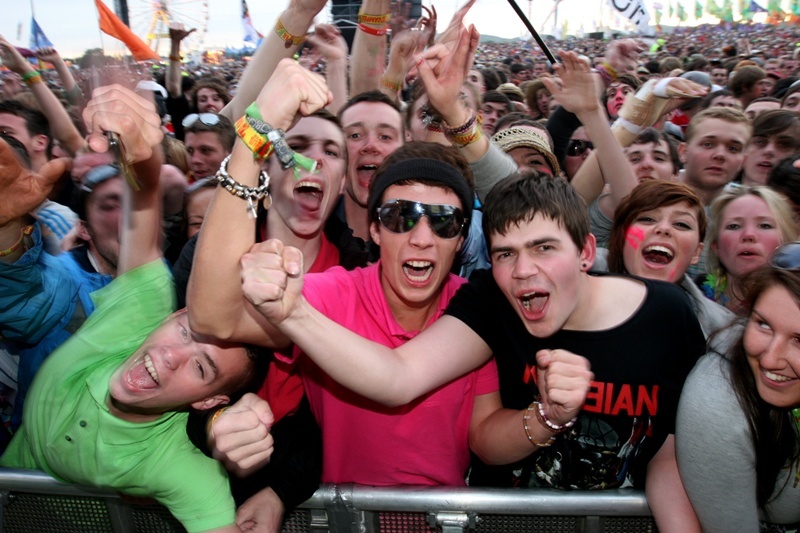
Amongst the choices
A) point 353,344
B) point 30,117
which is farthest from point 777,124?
point 30,117

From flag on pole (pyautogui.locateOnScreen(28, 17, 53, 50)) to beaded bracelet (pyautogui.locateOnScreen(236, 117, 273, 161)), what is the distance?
0.59 m

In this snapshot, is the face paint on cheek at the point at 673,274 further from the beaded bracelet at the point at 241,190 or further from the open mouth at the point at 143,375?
the open mouth at the point at 143,375

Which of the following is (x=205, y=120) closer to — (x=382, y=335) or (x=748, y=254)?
(x=382, y=335)

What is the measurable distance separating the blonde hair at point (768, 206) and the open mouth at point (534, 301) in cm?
134

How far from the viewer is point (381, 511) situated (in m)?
1.92

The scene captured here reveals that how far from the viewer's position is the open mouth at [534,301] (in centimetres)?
191

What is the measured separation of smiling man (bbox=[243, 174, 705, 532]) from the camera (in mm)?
1796

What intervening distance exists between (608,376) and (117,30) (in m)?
1.63

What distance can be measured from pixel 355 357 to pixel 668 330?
3.12 feet

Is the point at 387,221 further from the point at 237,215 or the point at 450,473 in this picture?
the point at 450,473

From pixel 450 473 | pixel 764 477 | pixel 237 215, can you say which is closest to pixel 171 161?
pixel 237 215

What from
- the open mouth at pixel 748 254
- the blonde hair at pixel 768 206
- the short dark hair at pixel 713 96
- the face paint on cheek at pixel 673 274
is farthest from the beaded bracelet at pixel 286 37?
the short dark hair at pixel 713 96

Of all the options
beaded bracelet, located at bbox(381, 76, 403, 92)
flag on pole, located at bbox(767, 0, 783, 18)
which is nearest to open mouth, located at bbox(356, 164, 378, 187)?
beaded bracelet, located at bbox(381, 76, 403, 92)

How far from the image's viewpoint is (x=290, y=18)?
292 cm
